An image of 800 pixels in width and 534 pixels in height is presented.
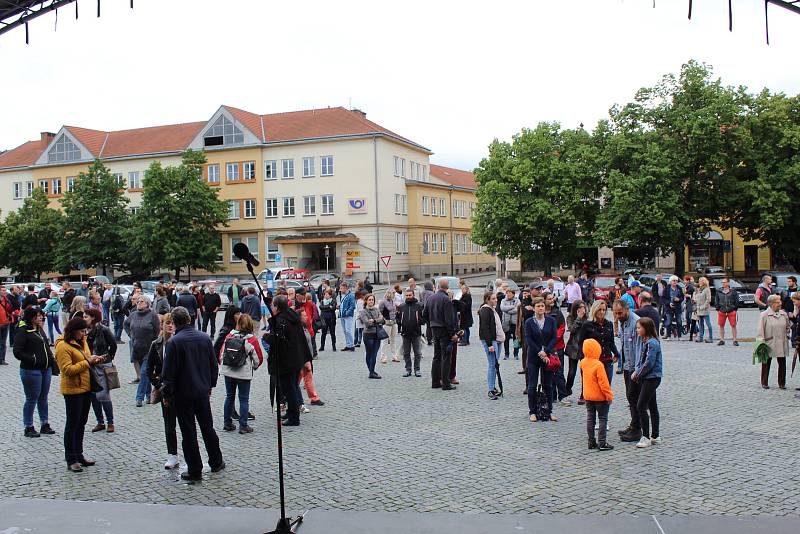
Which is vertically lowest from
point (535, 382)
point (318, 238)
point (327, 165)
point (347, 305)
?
point (535, 382)

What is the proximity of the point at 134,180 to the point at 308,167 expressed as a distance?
18222 millimetres

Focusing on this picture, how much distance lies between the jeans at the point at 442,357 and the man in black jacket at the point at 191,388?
5.60 m

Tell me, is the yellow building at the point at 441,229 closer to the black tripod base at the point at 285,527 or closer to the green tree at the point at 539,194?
the green tree at the point at 539,194

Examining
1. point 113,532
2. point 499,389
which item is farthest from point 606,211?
point 113,532

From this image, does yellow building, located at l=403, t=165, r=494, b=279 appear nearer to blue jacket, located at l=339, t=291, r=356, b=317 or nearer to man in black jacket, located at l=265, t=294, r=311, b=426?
blue jacket, located at l=339, t=291, r=356, b=317

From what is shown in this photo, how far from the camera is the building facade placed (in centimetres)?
6412

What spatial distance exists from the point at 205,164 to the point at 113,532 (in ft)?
209

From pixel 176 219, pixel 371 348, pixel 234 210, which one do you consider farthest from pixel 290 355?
pixel 234 210

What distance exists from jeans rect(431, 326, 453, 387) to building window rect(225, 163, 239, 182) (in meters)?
56.9

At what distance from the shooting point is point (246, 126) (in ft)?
220

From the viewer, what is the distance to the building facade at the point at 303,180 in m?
64.1

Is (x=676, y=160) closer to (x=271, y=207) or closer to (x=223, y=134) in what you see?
(x=271, y=207)

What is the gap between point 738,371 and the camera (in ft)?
50.0

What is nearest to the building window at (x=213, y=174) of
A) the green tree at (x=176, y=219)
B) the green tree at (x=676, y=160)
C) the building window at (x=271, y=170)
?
the building window at (x=271, y=170)
